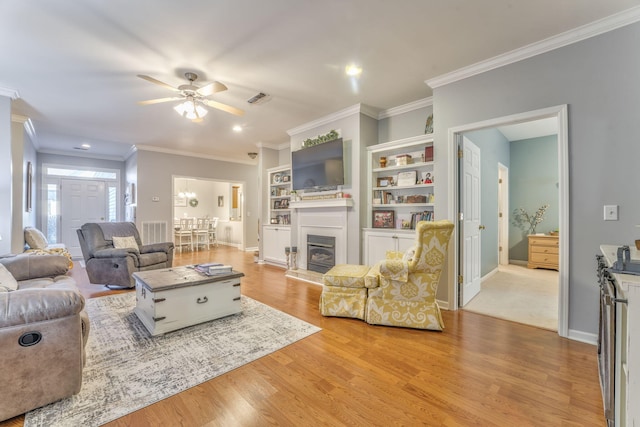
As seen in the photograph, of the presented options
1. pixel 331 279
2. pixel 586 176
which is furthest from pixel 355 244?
pixel 586 176

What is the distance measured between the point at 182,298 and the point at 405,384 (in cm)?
204

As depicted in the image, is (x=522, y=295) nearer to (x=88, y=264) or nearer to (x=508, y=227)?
(x=508, y=227)

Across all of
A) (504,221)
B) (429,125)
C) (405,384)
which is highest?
(429,125)

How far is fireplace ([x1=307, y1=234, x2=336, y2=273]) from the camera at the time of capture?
4.56m

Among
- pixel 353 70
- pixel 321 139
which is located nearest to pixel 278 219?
pixel 321 139

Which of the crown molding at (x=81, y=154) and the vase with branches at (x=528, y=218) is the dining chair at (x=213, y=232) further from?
the vase with branches at (x=528, y=218)

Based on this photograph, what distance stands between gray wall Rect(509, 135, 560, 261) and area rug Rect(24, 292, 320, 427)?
553cm

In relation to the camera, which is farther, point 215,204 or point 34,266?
point 215,204

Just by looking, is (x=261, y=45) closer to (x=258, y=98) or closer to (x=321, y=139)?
(x=258, y=98)

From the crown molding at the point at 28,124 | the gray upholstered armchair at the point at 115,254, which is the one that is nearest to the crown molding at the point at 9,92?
the crown molding at the point at 28,124

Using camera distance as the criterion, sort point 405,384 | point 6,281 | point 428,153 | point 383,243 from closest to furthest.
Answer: point 405,384 < point 6,281 < point 428,153 < point 383,243

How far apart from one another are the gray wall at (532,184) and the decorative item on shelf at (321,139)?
4.41 metres

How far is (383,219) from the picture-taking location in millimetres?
4199

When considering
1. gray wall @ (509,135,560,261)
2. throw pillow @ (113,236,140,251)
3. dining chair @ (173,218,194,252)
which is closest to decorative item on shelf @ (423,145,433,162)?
gray wall @ (509,135,560,261)
